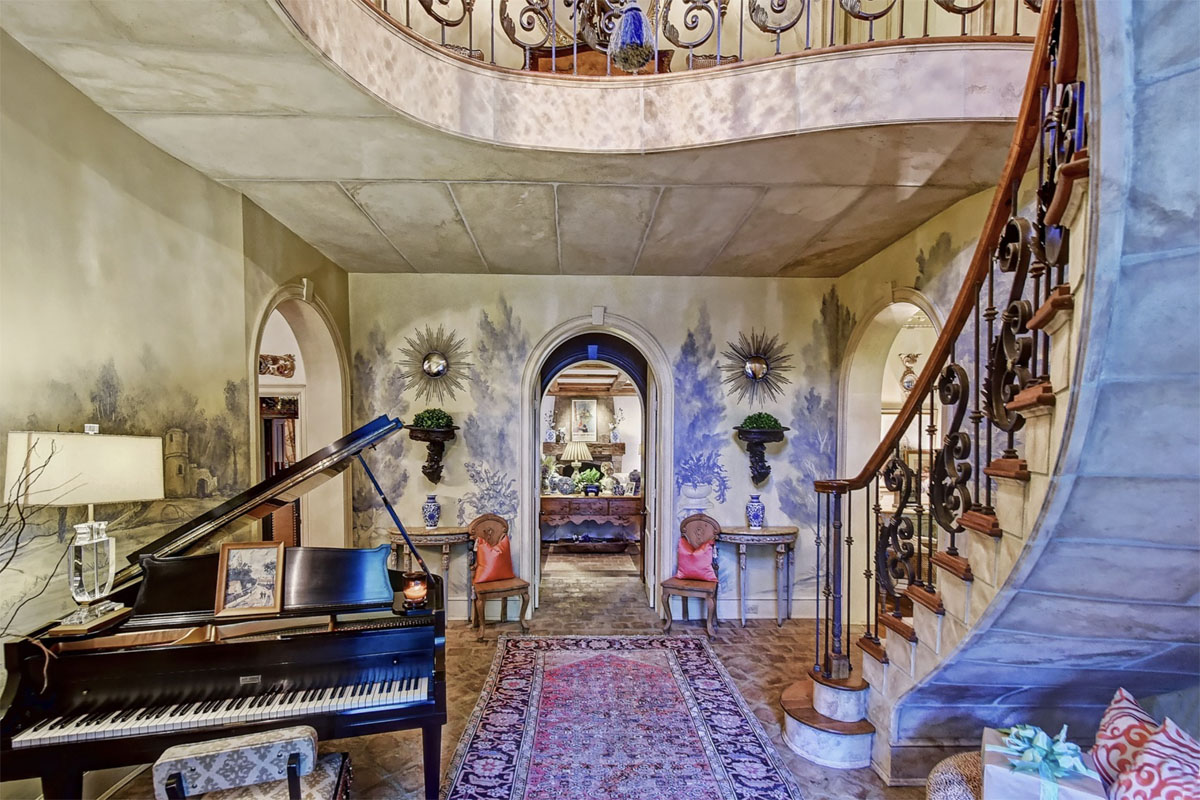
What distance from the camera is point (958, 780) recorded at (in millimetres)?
2012

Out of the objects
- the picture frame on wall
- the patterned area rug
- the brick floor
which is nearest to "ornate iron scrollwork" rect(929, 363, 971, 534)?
the brick floor

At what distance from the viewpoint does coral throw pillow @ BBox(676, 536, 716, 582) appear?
15.4 feet

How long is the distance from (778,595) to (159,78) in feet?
17.1

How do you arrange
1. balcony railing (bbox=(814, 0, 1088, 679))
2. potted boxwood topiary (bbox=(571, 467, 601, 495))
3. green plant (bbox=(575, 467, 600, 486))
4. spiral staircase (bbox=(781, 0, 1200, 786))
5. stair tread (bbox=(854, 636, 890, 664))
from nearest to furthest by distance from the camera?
spiral staircase (bbox=(781, 0, 1200, 786)) → balcony railing (bbox=(814, 0, 1088, 679)) → stair tread (bbox=(854, 636, 890, 664)) → potted boxwood topiary (bbox=(571, 467, 601, 495)) → green plant (bbox=(575, 467, 600, 486))

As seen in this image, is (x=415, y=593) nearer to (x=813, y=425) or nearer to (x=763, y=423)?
(x=763, y=423)

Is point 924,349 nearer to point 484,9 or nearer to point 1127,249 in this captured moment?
point 484,9

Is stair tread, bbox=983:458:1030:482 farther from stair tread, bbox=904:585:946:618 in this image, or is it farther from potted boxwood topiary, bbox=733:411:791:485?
potted boxwood topiary, bbox=733:411:791:485

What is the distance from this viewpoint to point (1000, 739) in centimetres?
198

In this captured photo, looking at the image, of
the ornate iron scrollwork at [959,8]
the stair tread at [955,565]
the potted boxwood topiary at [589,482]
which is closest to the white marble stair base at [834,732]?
the stair tread at [955,565]

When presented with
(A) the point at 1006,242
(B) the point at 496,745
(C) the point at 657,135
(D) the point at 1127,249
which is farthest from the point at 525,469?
(D) the point at 1127,249

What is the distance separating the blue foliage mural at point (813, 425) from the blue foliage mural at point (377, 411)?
3.47m

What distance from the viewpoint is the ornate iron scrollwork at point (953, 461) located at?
80.0 inches

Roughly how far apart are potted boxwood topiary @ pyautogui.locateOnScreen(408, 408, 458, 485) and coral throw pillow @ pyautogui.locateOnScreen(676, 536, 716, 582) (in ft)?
7.32

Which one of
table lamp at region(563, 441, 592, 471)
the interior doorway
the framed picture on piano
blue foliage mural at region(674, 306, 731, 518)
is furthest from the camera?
table lamp at region(563, 441, 592, 471)
